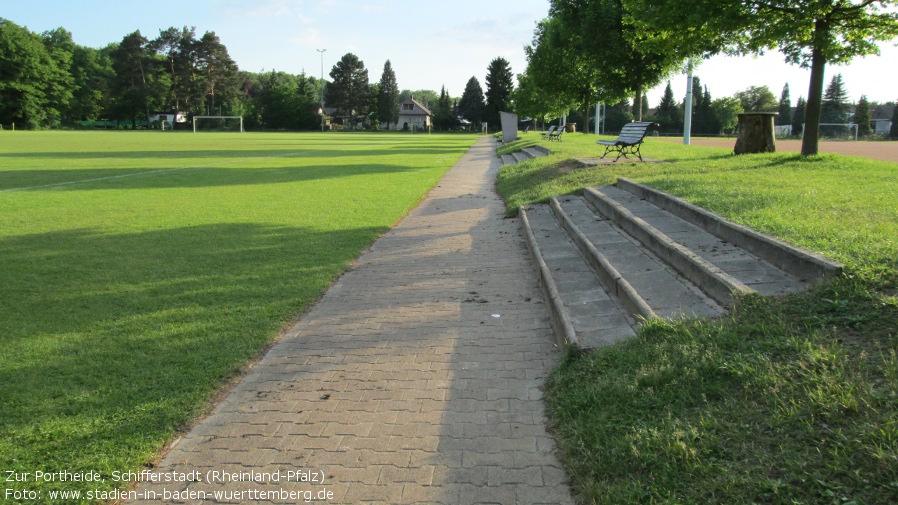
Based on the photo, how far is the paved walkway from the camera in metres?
3.19

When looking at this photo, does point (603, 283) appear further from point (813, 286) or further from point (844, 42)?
point (844, 42)

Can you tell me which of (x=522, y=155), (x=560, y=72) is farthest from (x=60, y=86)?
(x=522, y=155)

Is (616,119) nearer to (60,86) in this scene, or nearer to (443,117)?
(443,117)

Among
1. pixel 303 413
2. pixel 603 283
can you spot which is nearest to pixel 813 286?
pixel 603 283

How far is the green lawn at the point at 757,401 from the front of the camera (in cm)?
256

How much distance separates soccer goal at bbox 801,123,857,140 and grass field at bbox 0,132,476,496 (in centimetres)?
5286

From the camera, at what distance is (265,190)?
1617cm

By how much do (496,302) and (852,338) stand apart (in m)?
3.47

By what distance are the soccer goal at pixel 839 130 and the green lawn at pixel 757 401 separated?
58.1 metres

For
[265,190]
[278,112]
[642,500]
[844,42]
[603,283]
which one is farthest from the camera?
Result: [278,112]

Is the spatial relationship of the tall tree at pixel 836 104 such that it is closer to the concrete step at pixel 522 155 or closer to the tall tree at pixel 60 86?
the concrete step at pixel 522 155

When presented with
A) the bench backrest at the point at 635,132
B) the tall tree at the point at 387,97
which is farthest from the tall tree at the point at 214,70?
the bench backrest at the point at 635,132

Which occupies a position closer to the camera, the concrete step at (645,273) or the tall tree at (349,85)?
the concrete step at (645,273)

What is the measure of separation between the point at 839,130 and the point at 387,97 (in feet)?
271
